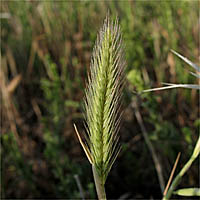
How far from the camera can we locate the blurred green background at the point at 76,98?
1.41 metres

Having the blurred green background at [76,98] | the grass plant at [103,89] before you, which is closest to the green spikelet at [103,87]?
the grass plant at [103,89]

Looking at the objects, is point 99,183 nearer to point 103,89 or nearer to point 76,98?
point 103,89

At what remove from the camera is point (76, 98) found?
1.89 m

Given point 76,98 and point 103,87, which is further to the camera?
point 76,98

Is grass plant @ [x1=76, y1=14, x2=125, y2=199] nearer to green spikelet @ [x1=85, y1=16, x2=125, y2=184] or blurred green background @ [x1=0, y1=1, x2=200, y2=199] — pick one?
green spikelet @ [x1=85, y1=16, x2=125, y2=184]

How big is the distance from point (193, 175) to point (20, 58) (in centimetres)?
140

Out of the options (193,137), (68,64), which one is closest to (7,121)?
(68,64)

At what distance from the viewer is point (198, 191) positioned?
0.63 meters

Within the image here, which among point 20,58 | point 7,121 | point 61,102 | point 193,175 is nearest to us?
point 193,175

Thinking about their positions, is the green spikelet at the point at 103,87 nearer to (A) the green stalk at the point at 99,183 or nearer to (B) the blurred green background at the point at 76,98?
(A) the green stalk at the point at 99,183

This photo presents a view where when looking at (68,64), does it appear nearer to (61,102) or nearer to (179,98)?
(61,102)

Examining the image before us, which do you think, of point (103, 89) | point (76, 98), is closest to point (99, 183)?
point (103, 89)

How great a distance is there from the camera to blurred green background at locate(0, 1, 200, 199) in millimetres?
1412

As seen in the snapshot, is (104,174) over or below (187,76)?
over
